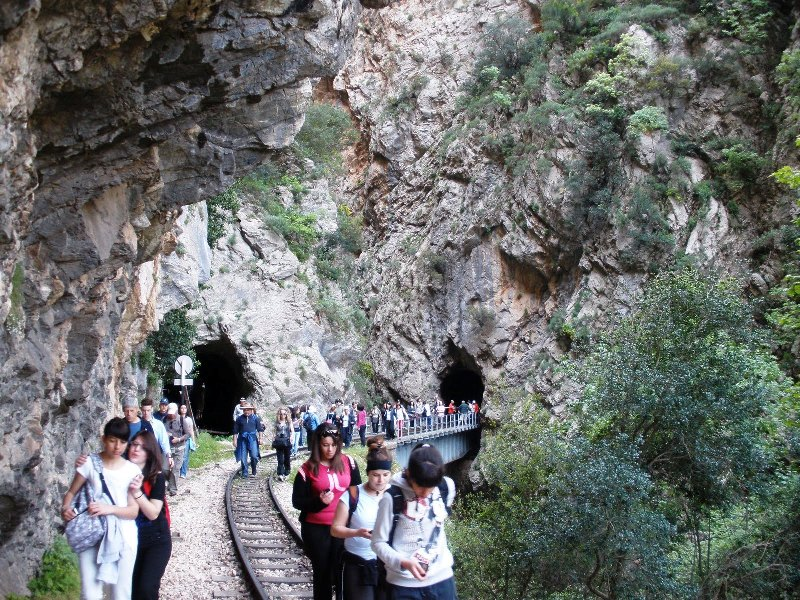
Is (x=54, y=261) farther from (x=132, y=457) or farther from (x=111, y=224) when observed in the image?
(x=132, y=457)

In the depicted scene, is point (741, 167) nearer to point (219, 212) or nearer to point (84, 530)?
point (219, 212)

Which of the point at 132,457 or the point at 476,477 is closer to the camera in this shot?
the point at 132,457

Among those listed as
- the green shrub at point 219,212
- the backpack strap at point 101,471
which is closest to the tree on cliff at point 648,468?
the backpack strap at point 101,471

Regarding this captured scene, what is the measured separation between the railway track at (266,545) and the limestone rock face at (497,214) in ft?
59.2

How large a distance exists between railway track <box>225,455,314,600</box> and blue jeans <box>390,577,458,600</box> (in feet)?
10.7

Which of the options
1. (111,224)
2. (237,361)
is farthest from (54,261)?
(237,361)

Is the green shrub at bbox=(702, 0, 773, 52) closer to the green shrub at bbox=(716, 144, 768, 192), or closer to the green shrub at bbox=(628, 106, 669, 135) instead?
the green shrub at bbox=(628, 106, 669, 135)

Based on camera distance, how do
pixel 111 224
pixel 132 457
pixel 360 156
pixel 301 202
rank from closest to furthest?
pixel 132 457
pixel 111 224
pixel 301 202
pixel 360 156

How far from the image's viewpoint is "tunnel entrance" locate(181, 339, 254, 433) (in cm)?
2927

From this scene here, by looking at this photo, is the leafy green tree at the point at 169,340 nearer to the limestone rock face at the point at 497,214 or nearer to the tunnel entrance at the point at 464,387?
the limestone rock face at the point at 497,214

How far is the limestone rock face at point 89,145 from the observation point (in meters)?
5.27

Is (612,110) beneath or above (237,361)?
above

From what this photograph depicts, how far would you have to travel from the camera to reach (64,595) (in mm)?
6633

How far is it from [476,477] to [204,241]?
579 inches
